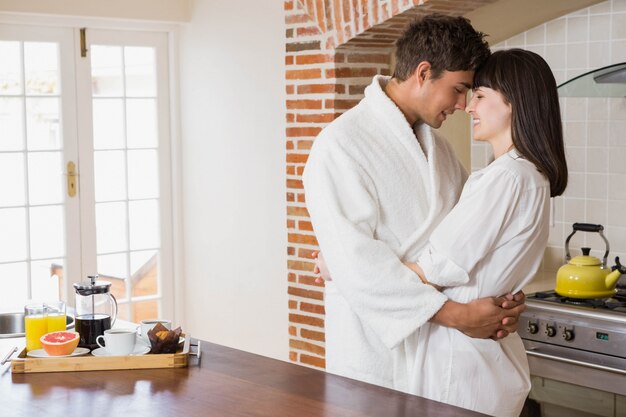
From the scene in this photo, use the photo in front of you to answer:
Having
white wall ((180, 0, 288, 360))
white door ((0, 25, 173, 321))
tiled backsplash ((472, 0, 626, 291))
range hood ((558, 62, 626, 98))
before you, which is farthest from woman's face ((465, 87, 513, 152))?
white door ((0, 25, 173, 321))

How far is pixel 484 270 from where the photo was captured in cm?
273

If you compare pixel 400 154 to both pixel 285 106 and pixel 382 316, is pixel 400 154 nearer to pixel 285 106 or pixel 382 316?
pixel 382 316

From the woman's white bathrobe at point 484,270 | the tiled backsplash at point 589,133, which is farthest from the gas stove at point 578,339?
the woman's white bathrobe at point 484,270

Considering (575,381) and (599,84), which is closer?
(575,381)

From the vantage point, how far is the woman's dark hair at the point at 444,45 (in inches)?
110

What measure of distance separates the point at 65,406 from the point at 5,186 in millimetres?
3386

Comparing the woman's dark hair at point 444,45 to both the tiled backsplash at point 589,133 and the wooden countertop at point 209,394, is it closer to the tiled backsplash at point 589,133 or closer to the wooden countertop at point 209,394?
the wooden countertop at point 209,394

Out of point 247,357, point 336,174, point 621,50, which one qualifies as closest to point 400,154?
point 336,174

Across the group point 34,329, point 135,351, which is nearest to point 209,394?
point 135,351

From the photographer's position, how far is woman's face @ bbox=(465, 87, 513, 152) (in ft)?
9.05

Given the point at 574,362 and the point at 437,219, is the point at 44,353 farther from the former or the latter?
the point at 574,362

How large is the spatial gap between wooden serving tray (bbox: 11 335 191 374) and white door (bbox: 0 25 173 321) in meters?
2.75

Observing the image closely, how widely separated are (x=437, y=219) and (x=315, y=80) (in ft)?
6.54

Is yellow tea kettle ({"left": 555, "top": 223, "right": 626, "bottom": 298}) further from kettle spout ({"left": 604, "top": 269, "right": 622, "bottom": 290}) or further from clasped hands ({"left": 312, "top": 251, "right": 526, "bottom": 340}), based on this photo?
clasped hands ({"left": 312, "top": 251, "right": 526, "bottom": 340})
